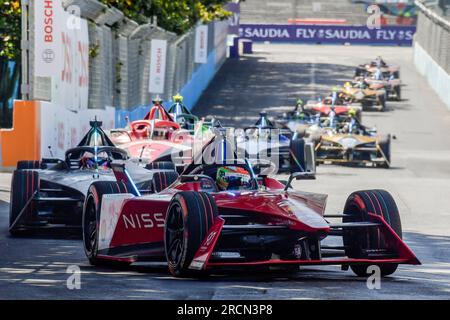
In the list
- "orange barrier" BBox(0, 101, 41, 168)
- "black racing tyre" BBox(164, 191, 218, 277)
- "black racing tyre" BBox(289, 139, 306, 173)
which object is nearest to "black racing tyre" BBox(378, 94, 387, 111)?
"black racing tyre" BBox(289, 139, 306, 173)

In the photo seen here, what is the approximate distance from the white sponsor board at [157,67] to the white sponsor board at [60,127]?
8.14m

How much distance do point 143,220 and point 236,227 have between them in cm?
139

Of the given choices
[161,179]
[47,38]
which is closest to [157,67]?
[47,38]

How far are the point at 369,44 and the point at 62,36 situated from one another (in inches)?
2506

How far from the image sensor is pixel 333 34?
→ 88000mm

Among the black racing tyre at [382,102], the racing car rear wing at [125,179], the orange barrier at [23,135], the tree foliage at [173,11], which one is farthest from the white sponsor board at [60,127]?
the black racing tyre at [382,102]

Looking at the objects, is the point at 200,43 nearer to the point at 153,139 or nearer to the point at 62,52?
the point at 62,52

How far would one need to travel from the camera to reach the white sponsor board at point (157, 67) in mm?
36875

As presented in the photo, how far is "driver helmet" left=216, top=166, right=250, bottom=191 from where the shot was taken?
1272 cm

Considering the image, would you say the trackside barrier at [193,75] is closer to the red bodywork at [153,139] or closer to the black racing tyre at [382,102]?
the black racing tyre at [382,102]

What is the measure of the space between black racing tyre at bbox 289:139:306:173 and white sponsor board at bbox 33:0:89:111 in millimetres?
4582

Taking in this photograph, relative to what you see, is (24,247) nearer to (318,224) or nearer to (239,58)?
(318,224)

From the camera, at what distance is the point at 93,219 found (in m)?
13.2
